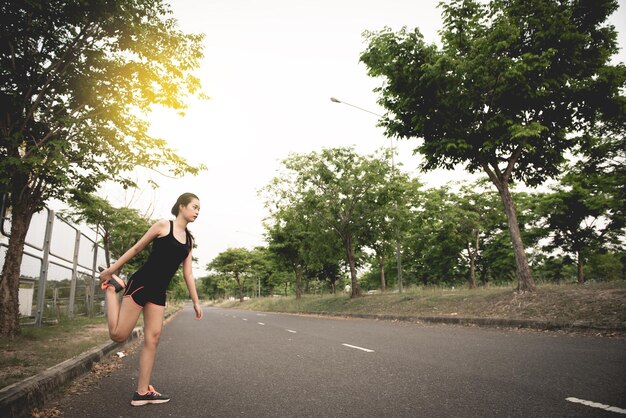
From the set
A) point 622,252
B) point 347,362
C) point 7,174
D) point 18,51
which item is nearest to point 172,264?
point 347,362

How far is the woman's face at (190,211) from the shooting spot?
12.6 feet

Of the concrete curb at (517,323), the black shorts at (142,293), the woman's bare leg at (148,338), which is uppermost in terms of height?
the black shorts at (142,293)

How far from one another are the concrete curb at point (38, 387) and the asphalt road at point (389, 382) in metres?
0.26

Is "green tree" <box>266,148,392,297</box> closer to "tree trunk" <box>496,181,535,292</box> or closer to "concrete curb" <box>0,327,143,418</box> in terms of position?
"tree trunk" <box>496,181,535,292</box>

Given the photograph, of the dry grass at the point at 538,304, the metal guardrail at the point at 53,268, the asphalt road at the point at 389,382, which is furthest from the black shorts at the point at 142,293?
the dry grass at the point at 538,304

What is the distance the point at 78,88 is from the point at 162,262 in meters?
7.18

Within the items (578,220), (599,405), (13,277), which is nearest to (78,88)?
(13,277)

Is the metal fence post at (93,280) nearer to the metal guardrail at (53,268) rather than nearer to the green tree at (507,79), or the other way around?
the metal guardrail at (53,268)

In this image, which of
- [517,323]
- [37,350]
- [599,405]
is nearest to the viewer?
[599,405]

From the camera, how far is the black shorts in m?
3.52

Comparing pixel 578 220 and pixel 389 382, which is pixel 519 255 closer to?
pixel 389 382

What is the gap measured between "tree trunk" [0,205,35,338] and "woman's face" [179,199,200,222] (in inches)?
261

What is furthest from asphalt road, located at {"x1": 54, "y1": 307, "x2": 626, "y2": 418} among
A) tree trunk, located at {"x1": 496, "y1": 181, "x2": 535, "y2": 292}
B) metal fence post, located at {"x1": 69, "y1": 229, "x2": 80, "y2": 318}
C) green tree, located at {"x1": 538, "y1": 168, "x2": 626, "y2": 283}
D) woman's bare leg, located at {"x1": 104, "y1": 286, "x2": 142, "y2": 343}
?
green tree, located at {"x1": 538, "y1": 168, "x2": 626, "y2": 283}

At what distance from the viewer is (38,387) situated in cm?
380
